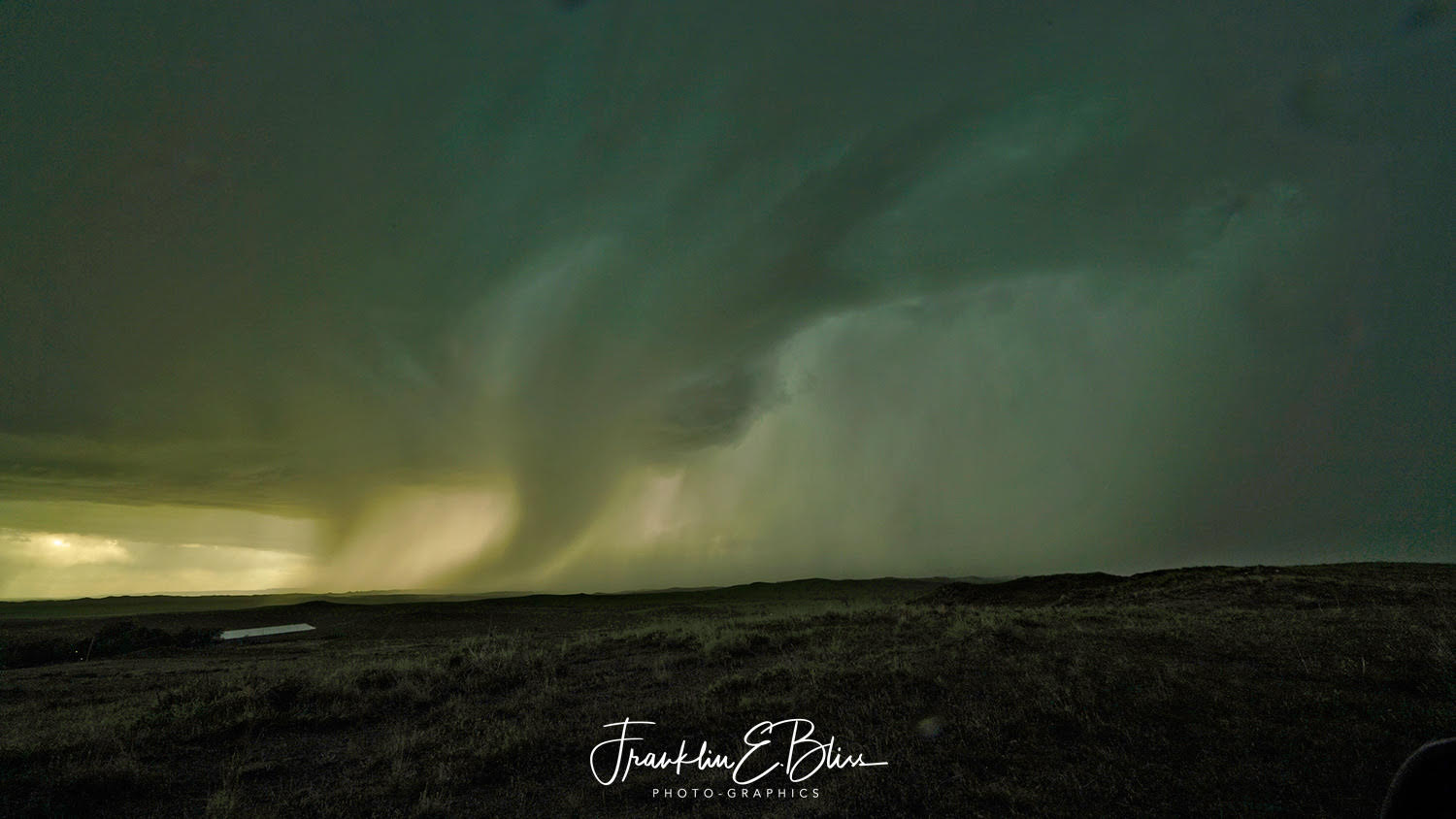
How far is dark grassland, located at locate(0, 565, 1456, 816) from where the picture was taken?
874 cm

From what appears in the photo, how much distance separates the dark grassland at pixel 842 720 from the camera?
8742mm

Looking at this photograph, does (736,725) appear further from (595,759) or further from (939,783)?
(939,783)

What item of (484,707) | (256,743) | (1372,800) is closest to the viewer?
(1372,800)

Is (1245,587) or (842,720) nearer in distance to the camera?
(842,720)

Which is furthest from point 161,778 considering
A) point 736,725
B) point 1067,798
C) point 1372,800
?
point 1372,800

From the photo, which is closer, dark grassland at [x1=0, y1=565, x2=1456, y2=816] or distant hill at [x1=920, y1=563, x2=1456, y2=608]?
dark grassland at [x1=0, y1=565, x2=1456, y2=816]

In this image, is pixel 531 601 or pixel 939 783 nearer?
pixel 939 783

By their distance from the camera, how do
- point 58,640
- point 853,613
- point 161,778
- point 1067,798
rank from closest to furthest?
point 1067,798 → point 161,778 → point 853,613 → point 58,640

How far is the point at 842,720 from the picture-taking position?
1191 centimetres

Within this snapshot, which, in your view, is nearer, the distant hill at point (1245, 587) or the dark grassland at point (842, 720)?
the dark grassland at point (842, 720)

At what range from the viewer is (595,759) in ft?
35.8

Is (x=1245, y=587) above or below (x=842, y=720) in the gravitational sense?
above

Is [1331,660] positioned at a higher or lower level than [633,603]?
higher

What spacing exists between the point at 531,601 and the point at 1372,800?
71.9 meters
